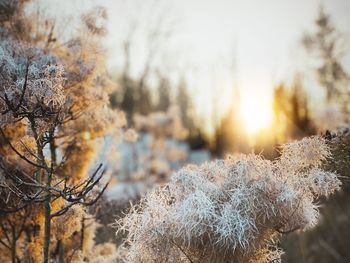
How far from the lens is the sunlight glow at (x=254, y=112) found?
3212 cm

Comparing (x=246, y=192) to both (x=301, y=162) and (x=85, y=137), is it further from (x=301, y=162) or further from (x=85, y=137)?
(x=85, y=137)

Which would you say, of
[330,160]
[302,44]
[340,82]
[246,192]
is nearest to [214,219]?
[246,192]

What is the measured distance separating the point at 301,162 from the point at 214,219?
196 centimetres

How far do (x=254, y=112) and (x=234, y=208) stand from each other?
96.1 ft

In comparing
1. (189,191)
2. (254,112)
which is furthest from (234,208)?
(254,112)

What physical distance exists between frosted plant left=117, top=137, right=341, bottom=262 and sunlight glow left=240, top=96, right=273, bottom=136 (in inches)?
835

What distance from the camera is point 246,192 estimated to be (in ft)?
28.6

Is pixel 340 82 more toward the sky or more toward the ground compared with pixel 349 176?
more toward the sky

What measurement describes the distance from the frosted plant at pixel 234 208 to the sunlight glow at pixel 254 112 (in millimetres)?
21207

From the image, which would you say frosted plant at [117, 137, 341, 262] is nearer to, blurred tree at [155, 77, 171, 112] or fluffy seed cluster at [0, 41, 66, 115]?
fluffy seed cluster at [0, 41, 66, 115]

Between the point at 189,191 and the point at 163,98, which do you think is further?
the point at 163,98

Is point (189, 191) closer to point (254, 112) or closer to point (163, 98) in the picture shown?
point (254, 112)

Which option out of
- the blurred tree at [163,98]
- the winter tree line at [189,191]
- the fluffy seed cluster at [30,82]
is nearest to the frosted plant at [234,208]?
the winter tree line at [189,191]

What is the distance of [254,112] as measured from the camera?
3738 centimetres
